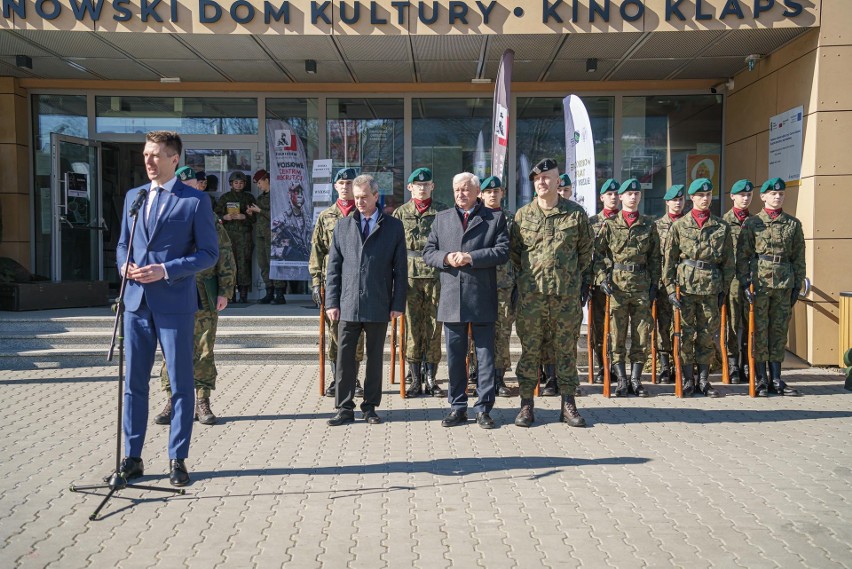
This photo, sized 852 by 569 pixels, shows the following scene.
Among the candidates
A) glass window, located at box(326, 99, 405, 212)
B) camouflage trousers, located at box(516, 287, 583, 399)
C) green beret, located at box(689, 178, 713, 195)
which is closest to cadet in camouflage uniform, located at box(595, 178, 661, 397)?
green beret, located at box(689, 178, 713, 195)

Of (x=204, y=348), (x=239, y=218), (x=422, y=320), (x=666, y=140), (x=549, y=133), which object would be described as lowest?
(x=204, y=348)

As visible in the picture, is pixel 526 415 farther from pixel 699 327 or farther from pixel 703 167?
pixel 703 167

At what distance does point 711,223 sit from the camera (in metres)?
7.97

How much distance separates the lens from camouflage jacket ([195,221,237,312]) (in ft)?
21.6

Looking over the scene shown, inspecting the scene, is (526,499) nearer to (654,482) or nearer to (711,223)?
(654,482)

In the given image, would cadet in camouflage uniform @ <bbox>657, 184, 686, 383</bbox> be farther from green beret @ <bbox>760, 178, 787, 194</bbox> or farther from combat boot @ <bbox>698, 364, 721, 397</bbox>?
green beret @ <bbox>760, 178, 787, 194</bbox>

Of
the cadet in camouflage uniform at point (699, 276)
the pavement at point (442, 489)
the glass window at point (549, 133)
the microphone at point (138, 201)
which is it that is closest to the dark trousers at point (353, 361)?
the pavement at point (442, 489)

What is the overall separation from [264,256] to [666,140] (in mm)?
6621

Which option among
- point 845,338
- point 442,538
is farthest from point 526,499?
point 845,338

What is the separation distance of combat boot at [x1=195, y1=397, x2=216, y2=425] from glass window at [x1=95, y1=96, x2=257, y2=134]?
7.01m

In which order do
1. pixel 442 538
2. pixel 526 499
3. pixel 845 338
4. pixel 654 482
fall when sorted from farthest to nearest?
pixel 845 338, pixel 654 482, pixel 526 499, pixel 442 538

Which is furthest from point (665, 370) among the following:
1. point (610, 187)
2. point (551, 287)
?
point (551, 287)

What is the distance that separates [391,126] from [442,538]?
9.59 m

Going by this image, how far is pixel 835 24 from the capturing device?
30.0 ft
